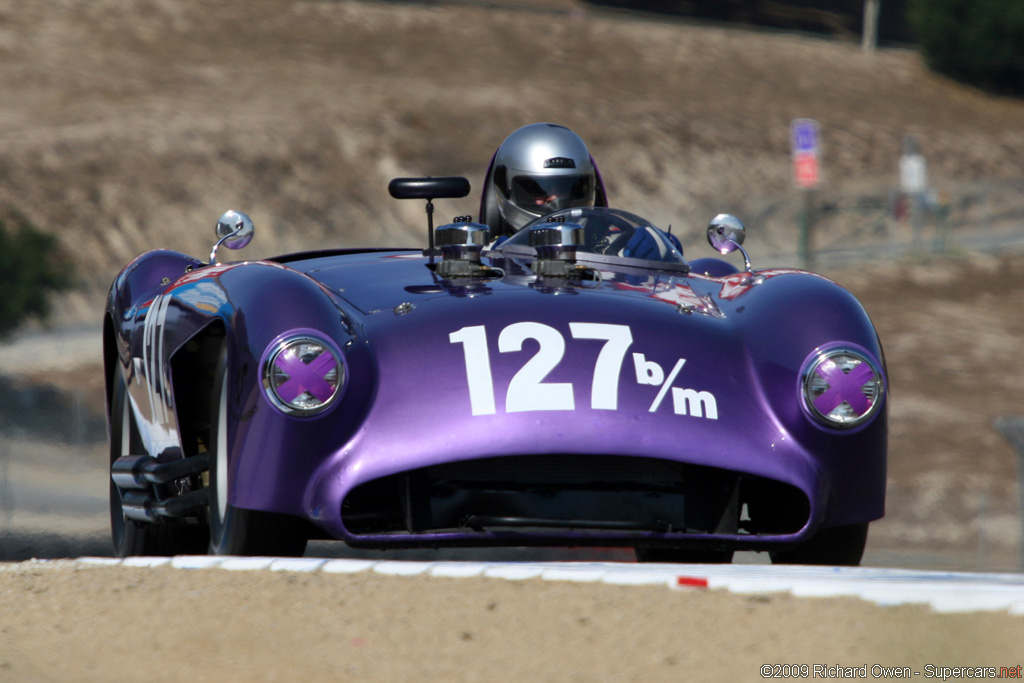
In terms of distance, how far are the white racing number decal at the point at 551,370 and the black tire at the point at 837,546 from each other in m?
0.72

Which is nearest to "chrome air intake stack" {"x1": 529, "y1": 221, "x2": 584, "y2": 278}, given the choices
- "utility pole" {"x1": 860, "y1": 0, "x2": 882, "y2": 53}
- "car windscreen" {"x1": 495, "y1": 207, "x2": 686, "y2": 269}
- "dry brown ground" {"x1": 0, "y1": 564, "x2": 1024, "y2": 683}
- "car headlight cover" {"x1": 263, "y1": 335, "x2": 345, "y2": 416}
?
"car windscreen" {"x1": 495, "y1": 207, "x2": 686, "y2": 269}

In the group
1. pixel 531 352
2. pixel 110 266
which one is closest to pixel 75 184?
pixel 110 266

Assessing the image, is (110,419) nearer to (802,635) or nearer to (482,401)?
(482,401)

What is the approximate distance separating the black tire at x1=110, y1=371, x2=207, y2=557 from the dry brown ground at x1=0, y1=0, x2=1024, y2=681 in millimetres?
1383

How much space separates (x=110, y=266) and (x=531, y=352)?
82.0ft

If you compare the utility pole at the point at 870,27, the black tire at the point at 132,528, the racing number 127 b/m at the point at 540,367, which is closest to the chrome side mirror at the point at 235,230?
the black tire at the point at 132,528

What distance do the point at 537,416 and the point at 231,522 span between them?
104cm

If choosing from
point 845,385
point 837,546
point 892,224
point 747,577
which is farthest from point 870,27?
point 747,577

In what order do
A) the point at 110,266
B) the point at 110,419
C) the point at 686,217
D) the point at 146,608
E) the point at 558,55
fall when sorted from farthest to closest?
the point at 558,55
the point at 686,217
the point at 110,266
the point at 110,419
the point at 146,608

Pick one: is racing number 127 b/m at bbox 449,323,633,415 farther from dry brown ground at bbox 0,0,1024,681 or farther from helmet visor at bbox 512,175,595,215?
helmet visor at bbox 512,175,595,215

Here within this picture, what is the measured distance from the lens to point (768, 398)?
491 cm

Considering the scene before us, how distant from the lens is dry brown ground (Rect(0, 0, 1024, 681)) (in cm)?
347

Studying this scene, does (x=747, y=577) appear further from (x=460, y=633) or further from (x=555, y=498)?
(x=555, y=498)

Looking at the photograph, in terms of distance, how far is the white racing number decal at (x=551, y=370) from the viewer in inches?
184
